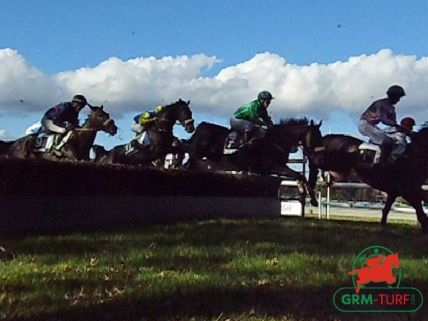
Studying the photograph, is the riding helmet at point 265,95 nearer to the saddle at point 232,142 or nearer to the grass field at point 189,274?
the saddle at point 232,142

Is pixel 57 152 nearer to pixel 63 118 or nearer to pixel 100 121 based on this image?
pixel 63 118

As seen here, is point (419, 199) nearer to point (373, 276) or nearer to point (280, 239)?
point (280, 239)

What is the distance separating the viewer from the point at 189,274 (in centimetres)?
605

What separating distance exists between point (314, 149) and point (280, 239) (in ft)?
18.8

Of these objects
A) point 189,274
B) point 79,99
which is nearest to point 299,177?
point 79,99

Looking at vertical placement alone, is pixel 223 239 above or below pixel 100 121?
below

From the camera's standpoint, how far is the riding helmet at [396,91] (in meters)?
10.5

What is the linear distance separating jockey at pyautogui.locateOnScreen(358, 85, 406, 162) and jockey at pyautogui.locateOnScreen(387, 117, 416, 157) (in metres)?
0.07

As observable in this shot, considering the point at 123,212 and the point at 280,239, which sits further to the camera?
the point at 123,212

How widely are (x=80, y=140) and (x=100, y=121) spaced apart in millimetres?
626

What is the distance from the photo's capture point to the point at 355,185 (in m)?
14.0

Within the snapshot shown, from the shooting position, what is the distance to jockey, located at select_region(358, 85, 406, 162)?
34.9ft

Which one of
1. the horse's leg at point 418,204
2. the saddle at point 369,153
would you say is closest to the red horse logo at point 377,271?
the horse's leg at point 418,204

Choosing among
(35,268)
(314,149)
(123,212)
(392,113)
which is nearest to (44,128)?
(123,212)
